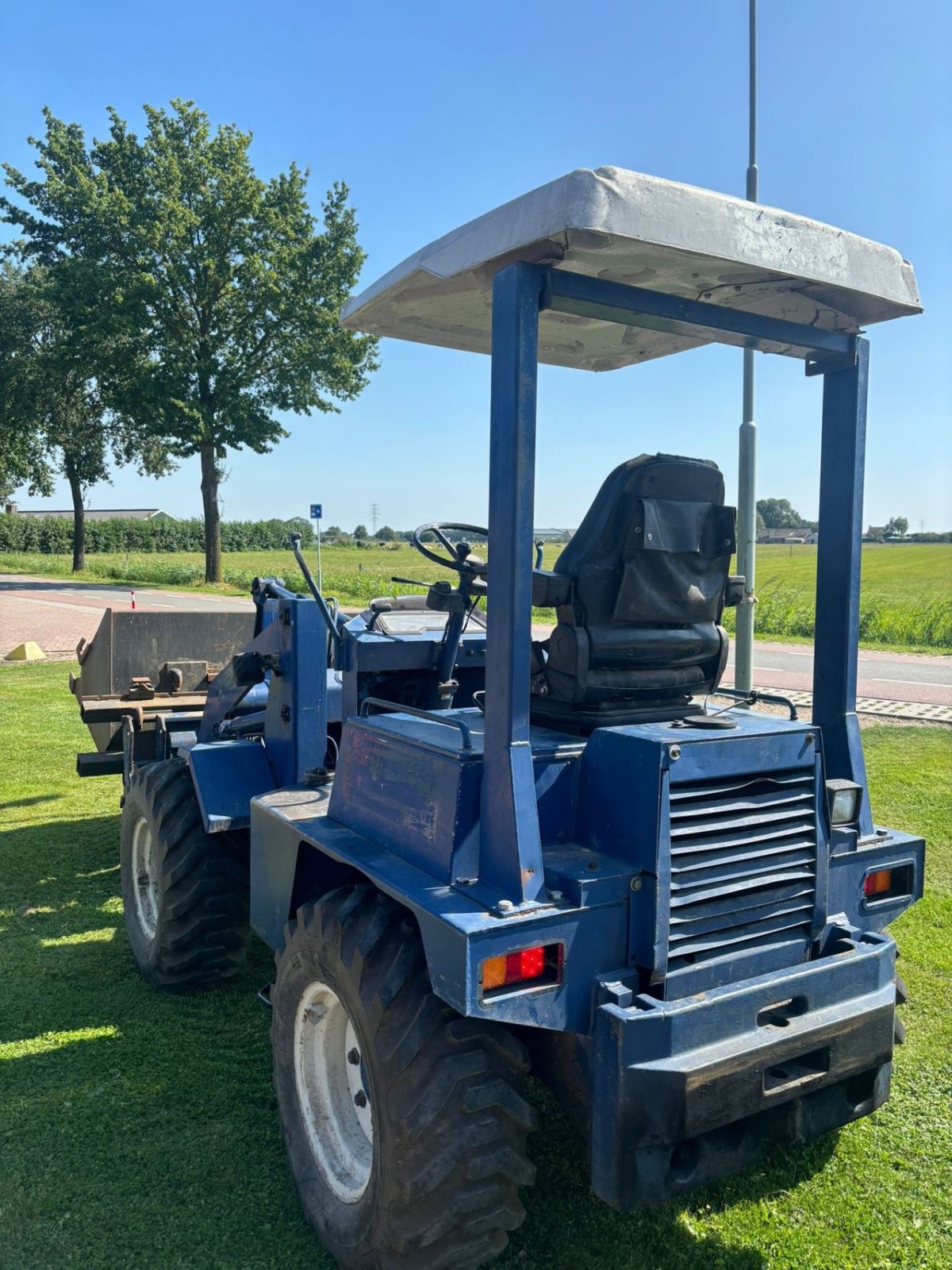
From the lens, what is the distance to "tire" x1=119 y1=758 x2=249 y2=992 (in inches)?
159

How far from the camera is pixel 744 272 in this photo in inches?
96.8

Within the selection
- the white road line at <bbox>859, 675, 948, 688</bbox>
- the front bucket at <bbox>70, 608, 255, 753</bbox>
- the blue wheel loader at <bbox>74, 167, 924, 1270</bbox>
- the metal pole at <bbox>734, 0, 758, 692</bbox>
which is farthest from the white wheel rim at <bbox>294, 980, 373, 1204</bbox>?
the white road line at <bbox>859, 675, 948, 688</bbox>

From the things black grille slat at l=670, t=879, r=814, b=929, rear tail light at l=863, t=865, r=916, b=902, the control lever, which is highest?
the control lever

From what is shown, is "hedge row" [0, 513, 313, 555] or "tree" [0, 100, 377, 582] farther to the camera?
"hedge row" [0, 513, 313, 555]

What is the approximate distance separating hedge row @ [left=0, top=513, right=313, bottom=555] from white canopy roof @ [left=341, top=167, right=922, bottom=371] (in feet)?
166

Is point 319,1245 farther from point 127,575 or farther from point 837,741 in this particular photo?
point 127,575

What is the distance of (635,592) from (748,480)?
5.15m

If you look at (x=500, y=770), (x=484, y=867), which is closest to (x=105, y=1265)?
(x=484, y=867)

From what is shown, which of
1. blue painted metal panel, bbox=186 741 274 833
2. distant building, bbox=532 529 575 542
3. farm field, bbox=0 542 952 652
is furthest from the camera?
→ farm field, bbox=0 542 952 652

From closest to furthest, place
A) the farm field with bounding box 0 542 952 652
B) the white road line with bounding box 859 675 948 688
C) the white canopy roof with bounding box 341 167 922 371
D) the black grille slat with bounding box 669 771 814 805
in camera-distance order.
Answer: the white canopy roof with bounding box 341 167 922 371
the black grille slat with bounding box 669 771 814 805
the white road line with bounding box 859 675 948 688
the farm field with bounding box 0 542 952 652

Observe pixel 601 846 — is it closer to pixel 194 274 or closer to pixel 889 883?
pixel 889 883

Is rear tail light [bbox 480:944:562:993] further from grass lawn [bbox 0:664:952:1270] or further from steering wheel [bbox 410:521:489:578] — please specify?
steering wheel [bbox 410:521:489:578]

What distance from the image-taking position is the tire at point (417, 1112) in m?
2.29

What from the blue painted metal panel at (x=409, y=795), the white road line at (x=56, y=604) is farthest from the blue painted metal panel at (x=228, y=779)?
the white road line at (x=56, y=604)
